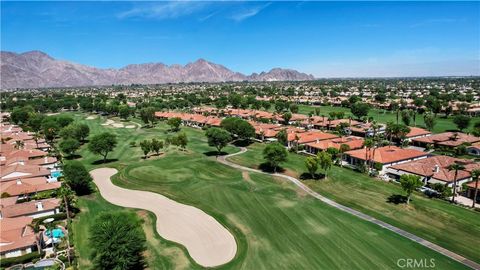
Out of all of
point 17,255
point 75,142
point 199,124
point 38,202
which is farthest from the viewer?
point 199,124

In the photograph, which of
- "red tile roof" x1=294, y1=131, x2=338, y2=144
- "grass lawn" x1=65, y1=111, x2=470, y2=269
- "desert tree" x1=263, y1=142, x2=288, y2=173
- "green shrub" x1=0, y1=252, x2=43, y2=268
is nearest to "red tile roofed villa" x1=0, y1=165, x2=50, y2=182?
"grass lawn" x1=65, y1=111, x2=470, y2=269

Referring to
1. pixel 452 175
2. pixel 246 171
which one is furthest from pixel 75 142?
pixel 452 175

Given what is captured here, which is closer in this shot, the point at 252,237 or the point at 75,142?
the point at 252,237

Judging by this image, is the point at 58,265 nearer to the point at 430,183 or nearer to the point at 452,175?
the point at 430,183

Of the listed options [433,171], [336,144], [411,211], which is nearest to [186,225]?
[411,211]

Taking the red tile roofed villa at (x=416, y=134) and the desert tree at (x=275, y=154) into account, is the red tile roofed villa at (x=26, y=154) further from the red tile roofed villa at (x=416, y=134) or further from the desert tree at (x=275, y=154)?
the red tile roofed villa at (x=416, y=134)

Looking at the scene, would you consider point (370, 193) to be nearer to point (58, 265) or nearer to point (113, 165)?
point (58, 265)

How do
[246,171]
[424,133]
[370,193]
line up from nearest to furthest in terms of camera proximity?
[370,193] < [246,171] < [424,133]
